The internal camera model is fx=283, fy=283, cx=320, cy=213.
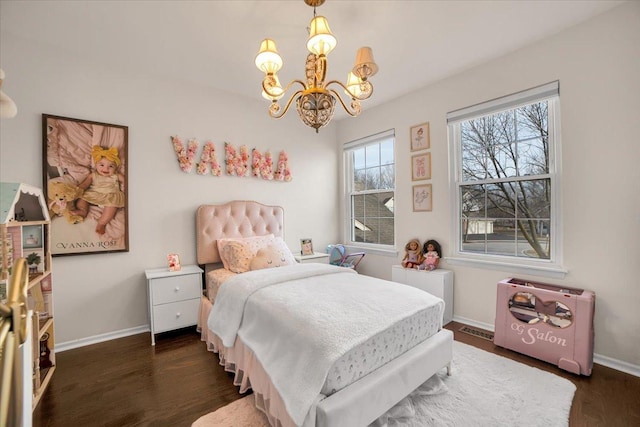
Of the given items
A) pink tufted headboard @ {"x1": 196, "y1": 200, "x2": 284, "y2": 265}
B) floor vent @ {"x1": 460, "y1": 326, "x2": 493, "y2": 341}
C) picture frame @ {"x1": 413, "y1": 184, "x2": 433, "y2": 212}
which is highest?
picture frame @ {"x1": 413, "y1": 184, "x2": 433, "y2": 212}

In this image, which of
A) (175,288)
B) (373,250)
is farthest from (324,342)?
(373,250)

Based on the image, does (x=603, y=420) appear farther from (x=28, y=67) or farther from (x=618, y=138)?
(x=28, y=67)

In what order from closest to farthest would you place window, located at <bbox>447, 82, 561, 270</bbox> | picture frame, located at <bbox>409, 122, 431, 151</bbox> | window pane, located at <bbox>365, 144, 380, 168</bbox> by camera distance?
window, located at <bbox>447, 82, 561, 270</bbox> < picture frame, located at <bbox>409, 122, 431, 151</bbox> < window pane, located at <bbox>365, 144, 380, 168</bbox>

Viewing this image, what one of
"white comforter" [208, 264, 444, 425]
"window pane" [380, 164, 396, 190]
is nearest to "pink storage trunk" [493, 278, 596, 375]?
"white comforter" [208, 264, 444, 425]

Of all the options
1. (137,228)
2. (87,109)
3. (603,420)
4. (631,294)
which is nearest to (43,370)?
(137,228)

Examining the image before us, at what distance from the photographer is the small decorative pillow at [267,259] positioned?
282 centimetres

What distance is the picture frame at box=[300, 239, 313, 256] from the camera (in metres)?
3.83

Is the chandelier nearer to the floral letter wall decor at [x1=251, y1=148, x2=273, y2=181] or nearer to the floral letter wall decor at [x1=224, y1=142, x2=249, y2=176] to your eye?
the floral letter wall decor at [x1=224, y1=142, x2=249, y2=176]

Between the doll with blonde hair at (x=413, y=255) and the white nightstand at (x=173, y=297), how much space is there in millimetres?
2294

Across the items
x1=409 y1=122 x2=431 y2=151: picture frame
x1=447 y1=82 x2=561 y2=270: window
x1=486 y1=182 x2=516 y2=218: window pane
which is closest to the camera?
x1=447 y1=82 x2=561 y2=270: window

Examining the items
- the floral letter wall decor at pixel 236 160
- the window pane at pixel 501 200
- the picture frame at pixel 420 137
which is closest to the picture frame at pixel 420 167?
the picture frame at pixel 420 137

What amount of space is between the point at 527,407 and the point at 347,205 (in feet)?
10.2

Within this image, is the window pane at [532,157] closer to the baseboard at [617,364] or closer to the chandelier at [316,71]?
the baseboard at [617,364]

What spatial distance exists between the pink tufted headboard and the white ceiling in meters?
1.47
